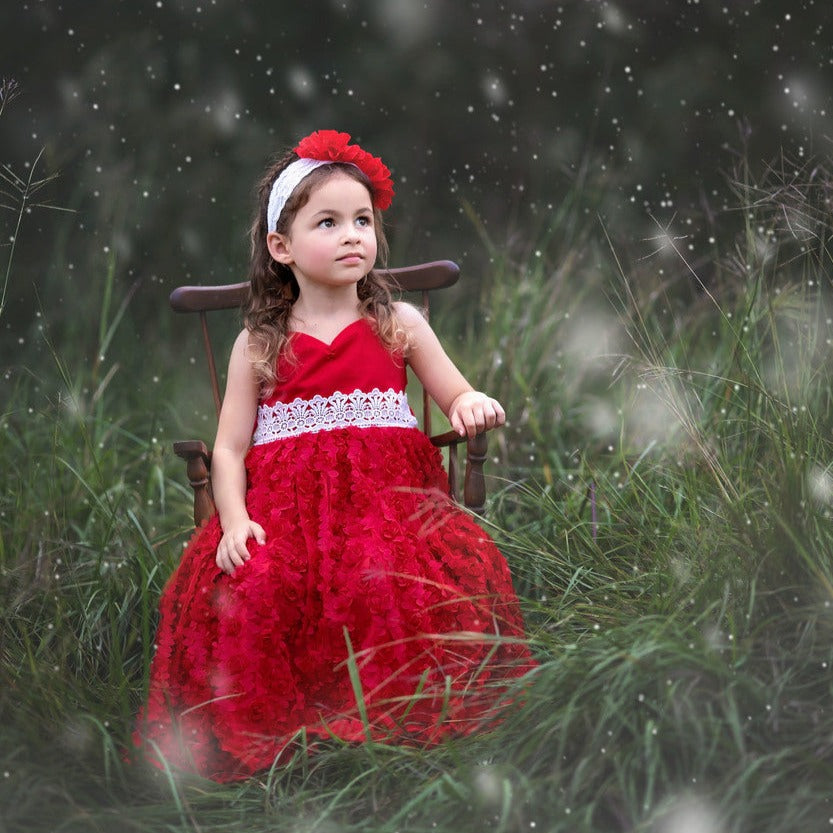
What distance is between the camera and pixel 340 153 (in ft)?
8.03

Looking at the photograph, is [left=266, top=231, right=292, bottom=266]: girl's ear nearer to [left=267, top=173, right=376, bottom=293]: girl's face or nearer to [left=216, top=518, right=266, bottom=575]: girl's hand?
[left=267, top=173, right=376, bottom=293]: girl's face

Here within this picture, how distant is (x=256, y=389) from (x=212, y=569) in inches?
15.4

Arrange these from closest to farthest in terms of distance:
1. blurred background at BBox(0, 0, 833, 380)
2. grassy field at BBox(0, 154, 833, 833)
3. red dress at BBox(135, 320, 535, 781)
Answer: grassy field at BBox(0, 154, 833, 833), red dress at BBox(135, 320, 535, 781), blurred background at BBox(0, 0, 833, 380)

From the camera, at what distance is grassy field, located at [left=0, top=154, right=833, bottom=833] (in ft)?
5.94

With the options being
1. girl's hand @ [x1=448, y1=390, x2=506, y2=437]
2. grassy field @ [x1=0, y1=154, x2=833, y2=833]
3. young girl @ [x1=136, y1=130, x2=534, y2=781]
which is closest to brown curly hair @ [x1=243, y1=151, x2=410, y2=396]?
young girl @ [x1=136, y1=130, x2=534, y2=781]

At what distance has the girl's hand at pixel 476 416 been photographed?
93.2 inches

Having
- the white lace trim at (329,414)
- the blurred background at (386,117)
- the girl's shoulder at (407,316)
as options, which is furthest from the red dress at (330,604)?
the blurred background at (386,117)

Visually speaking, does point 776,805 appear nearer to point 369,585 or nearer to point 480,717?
point 480,717

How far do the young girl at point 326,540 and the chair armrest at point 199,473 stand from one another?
23mm

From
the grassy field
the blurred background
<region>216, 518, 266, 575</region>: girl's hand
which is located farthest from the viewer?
the blurred background

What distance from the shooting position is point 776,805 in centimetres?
175

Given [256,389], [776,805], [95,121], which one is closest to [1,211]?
[95,121]

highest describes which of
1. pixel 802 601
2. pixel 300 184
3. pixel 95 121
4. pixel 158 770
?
pixel 95 121

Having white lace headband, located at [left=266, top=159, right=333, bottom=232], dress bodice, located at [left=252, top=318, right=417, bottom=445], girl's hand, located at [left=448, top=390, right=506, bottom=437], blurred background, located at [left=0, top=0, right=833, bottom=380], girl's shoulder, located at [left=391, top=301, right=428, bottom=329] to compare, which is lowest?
girl's hand, located at [left=448, top=390, right=506, bottom=437]
